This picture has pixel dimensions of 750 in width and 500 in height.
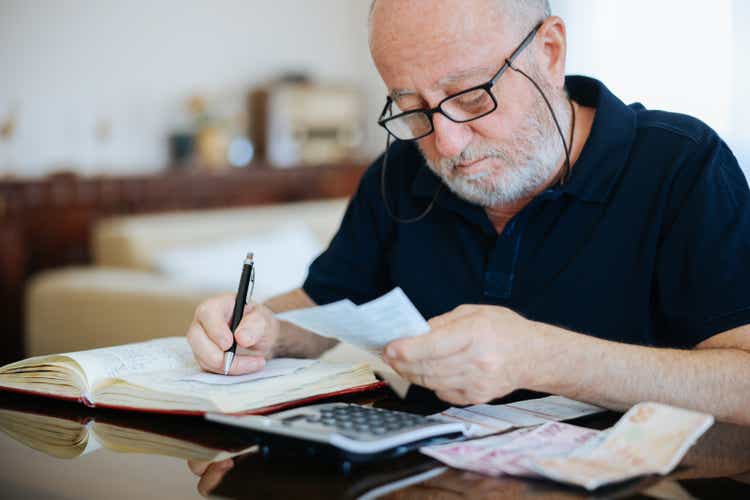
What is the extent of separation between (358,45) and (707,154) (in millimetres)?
5053

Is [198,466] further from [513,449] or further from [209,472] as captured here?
[513,449]

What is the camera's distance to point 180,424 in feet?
3.84

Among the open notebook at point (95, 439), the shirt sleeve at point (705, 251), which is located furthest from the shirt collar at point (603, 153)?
the open notebook at point (95, 439)

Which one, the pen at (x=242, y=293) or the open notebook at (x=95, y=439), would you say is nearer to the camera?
the open notebook at (x=95, y=439)

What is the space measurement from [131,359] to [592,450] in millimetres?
711

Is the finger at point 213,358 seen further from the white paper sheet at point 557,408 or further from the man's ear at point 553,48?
the man's ear at point 553,48

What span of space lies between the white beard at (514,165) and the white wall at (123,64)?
129 inches

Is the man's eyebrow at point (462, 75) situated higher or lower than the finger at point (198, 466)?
higher

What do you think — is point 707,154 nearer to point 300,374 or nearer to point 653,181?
point 653,181

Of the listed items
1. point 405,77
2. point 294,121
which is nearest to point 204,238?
point 294,121

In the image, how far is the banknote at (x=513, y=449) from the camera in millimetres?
921

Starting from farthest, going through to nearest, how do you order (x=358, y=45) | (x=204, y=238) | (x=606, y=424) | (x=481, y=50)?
1. (x=358, y=45)
2. (x=204, y=238)
3. (x=481, y=50)
4. (x=606, y=424)

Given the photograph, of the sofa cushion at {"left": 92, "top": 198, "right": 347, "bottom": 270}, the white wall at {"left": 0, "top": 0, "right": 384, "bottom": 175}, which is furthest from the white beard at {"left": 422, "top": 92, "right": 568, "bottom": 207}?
the white wall at {"left": 0, "top": 0, "right": 384, "bottom": 175}

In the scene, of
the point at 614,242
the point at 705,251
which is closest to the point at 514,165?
the point at 614,242
